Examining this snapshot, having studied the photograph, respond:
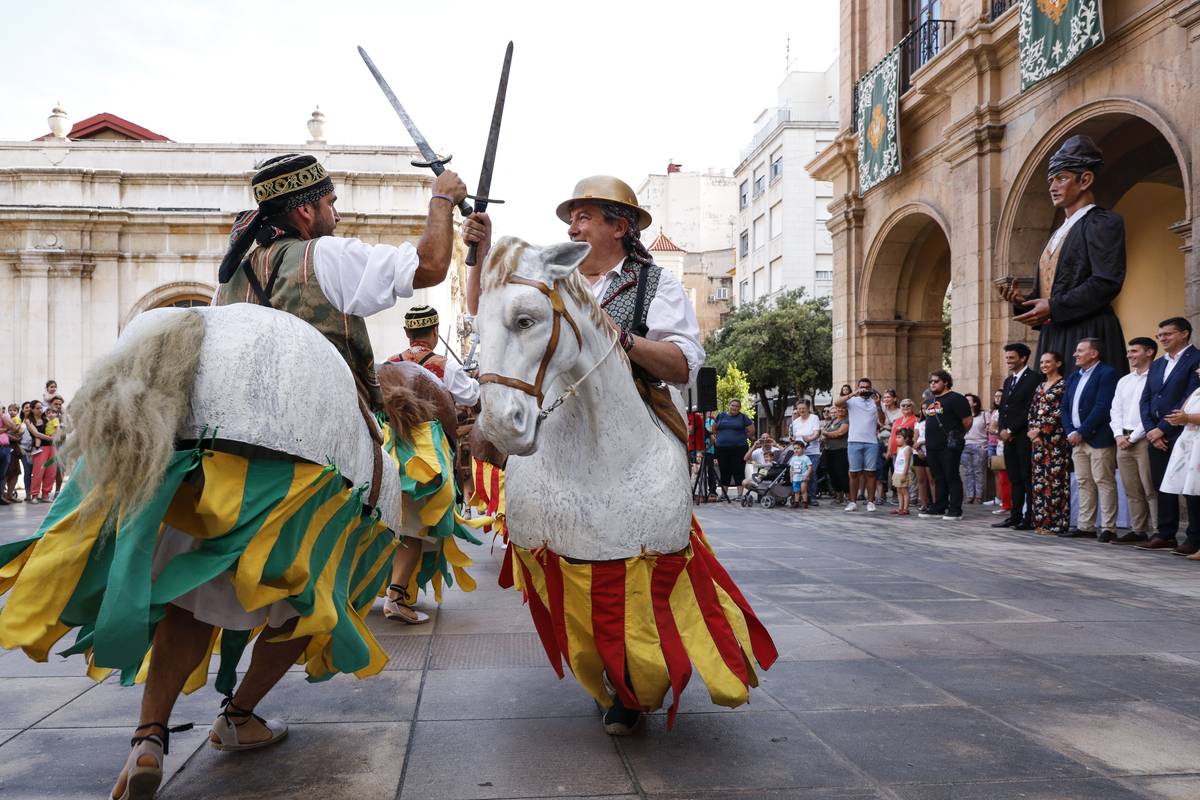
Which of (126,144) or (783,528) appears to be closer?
(783,528)

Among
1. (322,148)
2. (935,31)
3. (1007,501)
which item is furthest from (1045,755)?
(322,148)

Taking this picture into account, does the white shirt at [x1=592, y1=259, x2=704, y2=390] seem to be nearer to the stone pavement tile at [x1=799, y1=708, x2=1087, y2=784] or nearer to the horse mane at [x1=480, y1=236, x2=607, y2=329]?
the horse mane at [x1=480, y1=236, x2=607, y2=329]

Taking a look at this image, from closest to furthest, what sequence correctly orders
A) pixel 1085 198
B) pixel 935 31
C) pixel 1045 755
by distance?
pixel 1045 755 < pixel 1085 198 < pixel 935 31

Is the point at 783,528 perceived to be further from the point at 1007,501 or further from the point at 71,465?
the point at 71,465

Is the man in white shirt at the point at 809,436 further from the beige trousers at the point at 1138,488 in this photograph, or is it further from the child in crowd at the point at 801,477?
the beige trousers at the point at 1138,488

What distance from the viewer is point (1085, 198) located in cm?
932

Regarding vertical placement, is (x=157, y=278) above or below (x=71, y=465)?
above

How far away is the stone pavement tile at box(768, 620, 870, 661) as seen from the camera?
14.4 ft

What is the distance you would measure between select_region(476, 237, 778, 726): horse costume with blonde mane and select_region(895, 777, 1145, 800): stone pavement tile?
0.62 meters

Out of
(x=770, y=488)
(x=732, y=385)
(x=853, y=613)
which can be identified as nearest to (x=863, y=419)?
(x=770, y=488)

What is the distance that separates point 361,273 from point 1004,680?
3028mm

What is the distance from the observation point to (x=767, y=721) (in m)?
3.39

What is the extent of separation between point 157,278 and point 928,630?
29.0 m

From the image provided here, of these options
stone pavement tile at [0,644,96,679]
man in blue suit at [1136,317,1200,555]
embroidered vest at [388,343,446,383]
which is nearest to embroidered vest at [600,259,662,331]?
stone pavement tile at [0,644,96,679]
